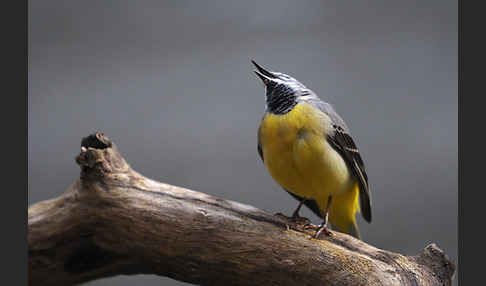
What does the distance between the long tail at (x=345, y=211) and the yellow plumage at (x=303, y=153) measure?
0.69 feet

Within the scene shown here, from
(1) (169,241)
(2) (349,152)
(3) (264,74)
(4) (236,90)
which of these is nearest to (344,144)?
(2) (349,152)

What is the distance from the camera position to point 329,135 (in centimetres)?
227

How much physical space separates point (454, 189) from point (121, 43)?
2.73 m

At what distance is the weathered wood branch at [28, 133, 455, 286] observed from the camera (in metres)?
2.09

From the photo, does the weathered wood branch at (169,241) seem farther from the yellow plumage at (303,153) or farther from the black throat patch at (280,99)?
the black throat patch at (280,99)

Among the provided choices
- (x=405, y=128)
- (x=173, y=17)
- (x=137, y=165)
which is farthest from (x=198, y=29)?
(x=405, y=128)

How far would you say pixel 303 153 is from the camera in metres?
2.16

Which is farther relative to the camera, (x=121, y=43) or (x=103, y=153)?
(x=121, y=43)

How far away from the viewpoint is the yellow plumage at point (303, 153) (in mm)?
2180

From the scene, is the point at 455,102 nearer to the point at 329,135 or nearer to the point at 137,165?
the point at 329,135

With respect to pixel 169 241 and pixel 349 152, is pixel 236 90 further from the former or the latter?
pixel 169 241

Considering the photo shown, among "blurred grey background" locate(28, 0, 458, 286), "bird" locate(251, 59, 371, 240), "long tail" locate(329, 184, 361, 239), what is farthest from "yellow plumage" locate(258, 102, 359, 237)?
"blurred grey background" locate(28, 0, 458, 286)

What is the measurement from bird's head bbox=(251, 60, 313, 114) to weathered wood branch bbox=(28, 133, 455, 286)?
0.55 meters

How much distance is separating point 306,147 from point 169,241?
2.65 ft
